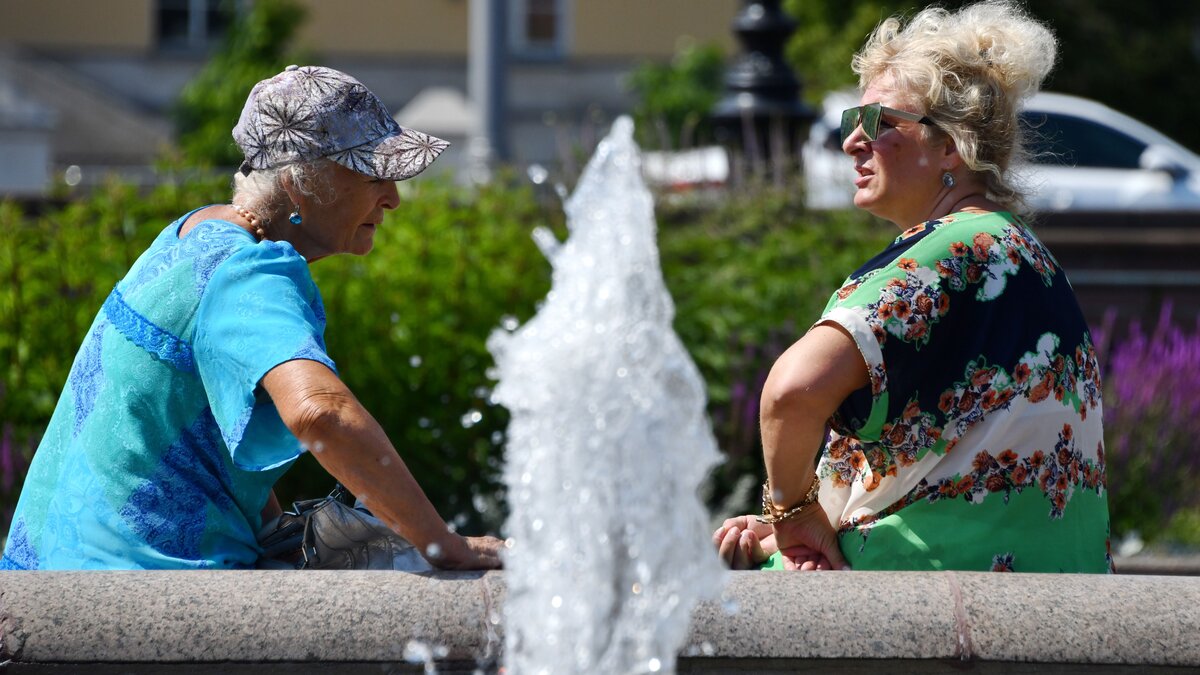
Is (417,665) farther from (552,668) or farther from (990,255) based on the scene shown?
(990,255)

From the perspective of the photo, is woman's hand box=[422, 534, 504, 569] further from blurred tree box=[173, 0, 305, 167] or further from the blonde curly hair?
blurred tree box=[173, 0, 305, 167]

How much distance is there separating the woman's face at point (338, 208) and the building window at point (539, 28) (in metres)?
23.5

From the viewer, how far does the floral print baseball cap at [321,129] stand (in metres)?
2.90

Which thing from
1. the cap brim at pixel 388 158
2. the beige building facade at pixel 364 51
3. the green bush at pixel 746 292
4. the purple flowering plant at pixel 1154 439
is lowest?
the beige building facade at pixel 364 51

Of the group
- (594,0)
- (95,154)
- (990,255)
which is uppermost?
(990,255)

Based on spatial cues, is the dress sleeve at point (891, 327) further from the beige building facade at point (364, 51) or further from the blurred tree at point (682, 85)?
the beige building facade at point (364, 51)

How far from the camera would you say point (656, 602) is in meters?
2.40

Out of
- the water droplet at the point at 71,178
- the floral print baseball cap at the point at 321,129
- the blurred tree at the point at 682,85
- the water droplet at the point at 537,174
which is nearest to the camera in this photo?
the floral print baseball cap at the point at 321,129

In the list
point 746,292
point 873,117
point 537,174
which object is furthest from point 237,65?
point 873,117

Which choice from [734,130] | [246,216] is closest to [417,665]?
[246,216]

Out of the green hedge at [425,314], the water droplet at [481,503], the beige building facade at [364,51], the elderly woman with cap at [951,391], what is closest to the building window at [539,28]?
the beige building facade at [364,51]

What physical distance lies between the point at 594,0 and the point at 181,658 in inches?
960

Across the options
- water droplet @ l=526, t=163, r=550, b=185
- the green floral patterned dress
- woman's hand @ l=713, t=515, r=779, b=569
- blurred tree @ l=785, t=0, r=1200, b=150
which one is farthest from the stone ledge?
blurred tree @ l=785, t=0, r=1200, b=150

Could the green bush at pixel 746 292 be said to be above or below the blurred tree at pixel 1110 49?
above
